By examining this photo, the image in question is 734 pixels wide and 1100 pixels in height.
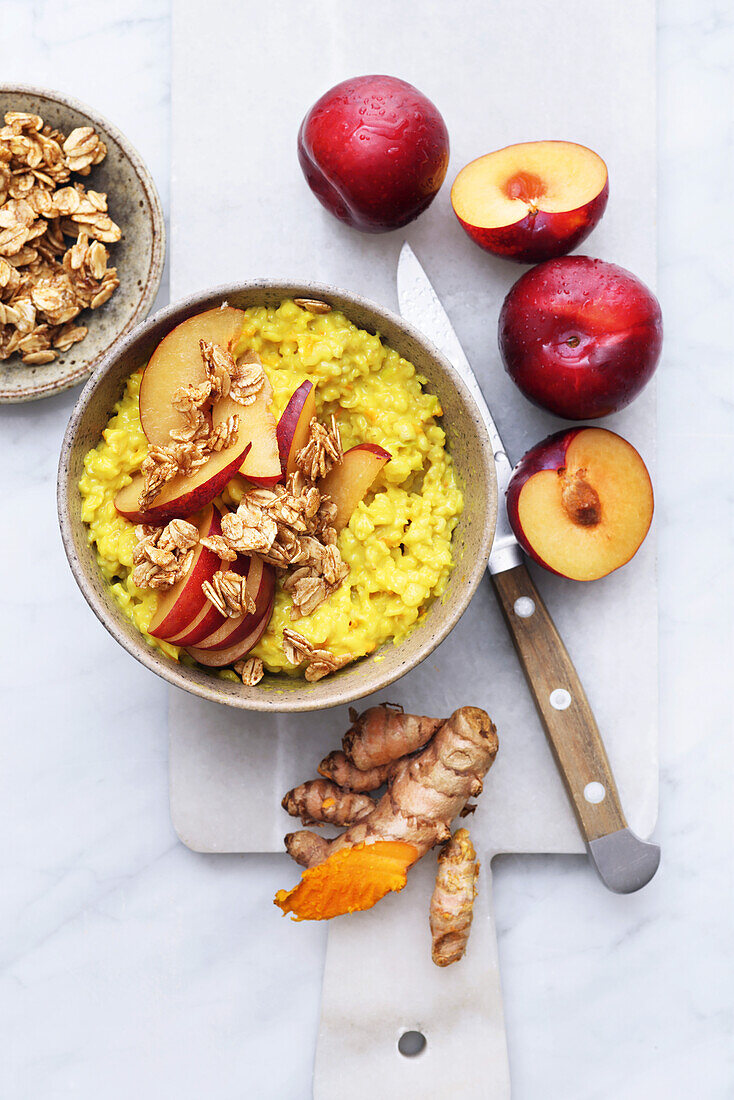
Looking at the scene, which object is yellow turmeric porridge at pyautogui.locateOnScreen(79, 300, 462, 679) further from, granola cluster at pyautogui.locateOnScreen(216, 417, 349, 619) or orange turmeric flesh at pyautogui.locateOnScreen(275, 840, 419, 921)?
orange turmeric flesh at pyautogui.locateOnScreen(275, 840, 419, 921)

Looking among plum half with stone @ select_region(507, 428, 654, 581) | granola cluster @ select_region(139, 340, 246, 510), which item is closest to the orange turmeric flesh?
plum half with stone @ select_region(507, 428, 654, 581)

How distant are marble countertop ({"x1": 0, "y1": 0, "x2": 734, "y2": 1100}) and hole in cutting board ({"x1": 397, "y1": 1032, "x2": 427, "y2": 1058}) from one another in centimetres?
17

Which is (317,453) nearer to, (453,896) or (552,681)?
(552,681)

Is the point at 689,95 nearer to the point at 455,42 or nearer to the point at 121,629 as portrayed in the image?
the point at 455,42

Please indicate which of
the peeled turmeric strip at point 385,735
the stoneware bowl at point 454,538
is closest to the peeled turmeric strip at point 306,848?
the peeled turmeric strip at point 385,735

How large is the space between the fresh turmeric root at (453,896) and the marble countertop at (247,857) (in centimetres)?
16

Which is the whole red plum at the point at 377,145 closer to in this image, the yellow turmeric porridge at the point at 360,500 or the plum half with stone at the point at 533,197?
the plum half with stone at the point at 533,197

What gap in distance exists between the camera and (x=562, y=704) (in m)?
1.56

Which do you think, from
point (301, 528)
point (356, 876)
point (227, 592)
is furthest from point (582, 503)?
point (356, 876)

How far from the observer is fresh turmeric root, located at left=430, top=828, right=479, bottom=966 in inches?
59.7

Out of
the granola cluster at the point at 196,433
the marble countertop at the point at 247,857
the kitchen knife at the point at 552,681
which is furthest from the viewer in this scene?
the marble countertop at the point at 247,857

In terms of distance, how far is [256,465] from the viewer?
1308mm

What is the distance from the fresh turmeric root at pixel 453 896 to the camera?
152cm

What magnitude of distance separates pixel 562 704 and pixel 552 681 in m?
0.04
